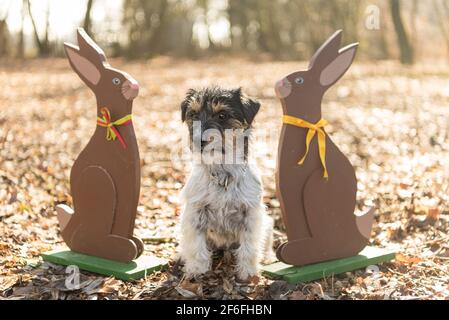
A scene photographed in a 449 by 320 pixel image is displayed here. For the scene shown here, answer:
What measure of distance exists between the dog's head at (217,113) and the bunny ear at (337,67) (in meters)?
0.68

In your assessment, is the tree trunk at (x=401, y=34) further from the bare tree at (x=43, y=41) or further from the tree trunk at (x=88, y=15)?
the bare tree at (x=43, y=41)

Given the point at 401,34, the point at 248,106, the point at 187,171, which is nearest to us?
the point at 248,106

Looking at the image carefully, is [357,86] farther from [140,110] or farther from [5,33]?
[5,33]

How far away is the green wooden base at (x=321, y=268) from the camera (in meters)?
4.50

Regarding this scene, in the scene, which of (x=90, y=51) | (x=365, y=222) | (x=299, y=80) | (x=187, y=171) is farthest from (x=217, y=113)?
(x=187, y=171)

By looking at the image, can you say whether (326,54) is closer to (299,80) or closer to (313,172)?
(299,80)

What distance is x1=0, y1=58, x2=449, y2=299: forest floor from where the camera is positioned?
177 inches

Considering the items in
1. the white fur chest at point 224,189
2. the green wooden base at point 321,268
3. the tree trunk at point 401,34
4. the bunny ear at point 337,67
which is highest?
the tree trunk at point 401,34

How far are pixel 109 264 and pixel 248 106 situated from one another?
6.10 feet

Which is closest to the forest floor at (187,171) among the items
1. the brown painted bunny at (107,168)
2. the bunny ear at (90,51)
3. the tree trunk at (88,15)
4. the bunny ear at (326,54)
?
the brown painted bunny at (107,168)

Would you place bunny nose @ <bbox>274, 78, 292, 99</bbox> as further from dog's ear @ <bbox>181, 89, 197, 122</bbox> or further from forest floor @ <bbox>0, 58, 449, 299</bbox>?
dog's ear @ <bbox>181, 89, 197, 122</bbox>

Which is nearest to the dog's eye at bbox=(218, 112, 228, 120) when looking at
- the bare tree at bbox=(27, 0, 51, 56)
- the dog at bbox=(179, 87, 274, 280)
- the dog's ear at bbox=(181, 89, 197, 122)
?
the dog at bbox=(179, 87, 274, 280)

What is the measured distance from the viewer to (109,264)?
470 cm
